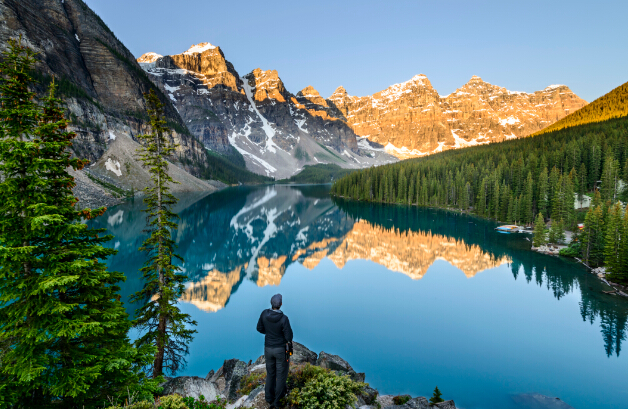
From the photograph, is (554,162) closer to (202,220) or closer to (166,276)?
(202,220)

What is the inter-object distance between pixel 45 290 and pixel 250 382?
773cm

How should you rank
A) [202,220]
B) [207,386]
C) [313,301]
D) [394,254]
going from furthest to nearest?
[202,220]
[394,254]
[313,301]
[207,386]

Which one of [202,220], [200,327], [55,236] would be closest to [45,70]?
[202,220]

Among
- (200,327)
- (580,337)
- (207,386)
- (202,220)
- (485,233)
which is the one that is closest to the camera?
(207,386)

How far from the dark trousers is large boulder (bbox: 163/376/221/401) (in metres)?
4.16

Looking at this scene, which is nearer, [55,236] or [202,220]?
[55,236]

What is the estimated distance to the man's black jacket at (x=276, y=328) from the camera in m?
8.44

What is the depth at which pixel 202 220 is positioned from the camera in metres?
73.2

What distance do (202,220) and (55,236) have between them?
224 feet

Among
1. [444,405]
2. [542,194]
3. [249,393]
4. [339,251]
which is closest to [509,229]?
[542,194]

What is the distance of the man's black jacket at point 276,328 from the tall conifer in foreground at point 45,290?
3609 mm

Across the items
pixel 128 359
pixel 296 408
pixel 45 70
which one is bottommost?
pixel 296 408

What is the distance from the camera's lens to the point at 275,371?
888cm

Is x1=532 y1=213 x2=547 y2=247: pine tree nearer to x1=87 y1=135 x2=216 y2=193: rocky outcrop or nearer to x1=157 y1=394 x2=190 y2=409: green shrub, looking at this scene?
x1=157 y1=394 x2=190 y2=409: green shrub
